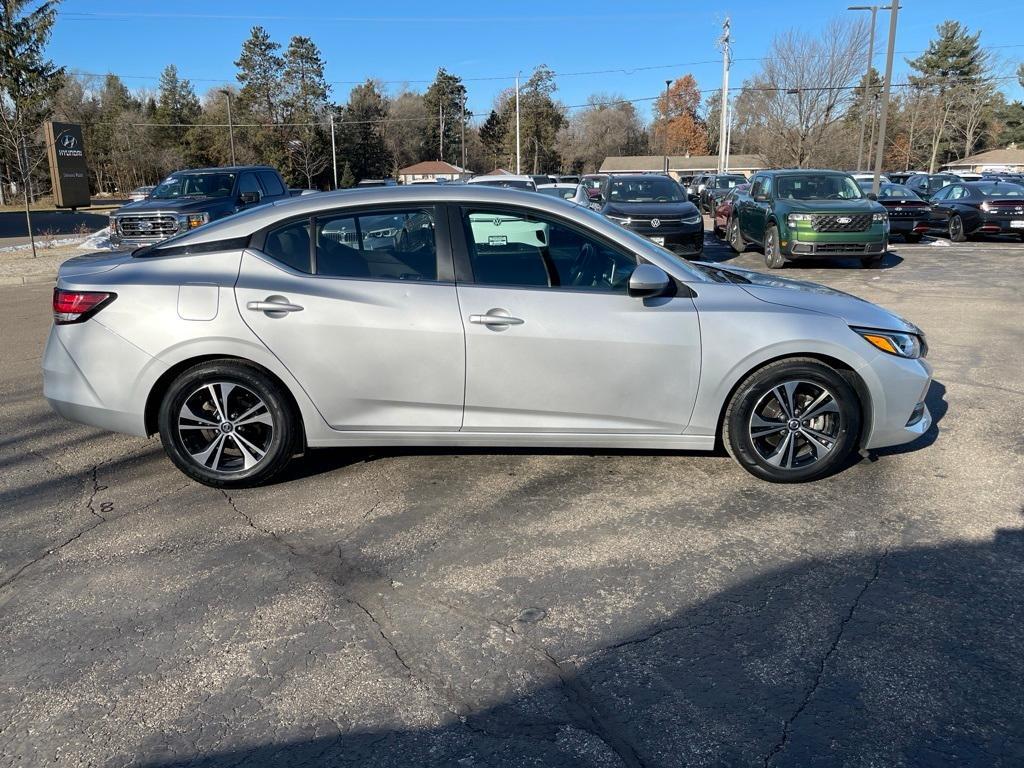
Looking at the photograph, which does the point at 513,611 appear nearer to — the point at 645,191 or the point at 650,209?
the point at 650,209

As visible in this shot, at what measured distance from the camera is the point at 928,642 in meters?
3.05

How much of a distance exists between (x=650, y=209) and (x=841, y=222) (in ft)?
11.0

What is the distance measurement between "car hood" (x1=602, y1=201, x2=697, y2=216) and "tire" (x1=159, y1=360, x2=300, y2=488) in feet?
36.6

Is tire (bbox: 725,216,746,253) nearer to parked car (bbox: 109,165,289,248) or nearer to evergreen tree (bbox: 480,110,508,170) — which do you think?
parked car (bbox: 109,165,289,248)

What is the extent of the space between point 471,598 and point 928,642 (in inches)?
71.9

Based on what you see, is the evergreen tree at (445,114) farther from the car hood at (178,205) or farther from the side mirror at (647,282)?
the side mirror at (647,282)

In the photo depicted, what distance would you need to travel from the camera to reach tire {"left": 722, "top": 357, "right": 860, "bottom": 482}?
4449 millimetres

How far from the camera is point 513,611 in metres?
3.30

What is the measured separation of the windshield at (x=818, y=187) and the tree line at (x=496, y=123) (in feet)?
Answer: 110

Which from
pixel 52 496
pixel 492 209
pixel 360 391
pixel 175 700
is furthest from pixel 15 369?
pixel 175 700

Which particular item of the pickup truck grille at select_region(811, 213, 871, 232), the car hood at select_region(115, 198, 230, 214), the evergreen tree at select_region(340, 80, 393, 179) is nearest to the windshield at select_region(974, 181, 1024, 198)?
the pickup truck grille at select_region(811, 213, 871, 232)

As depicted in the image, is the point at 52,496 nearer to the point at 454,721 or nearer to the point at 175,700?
the point at 175,700

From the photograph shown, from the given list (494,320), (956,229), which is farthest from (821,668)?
(956,229)

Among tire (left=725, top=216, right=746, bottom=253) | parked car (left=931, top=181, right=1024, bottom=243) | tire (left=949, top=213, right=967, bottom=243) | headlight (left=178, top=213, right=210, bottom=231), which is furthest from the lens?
tire (left=949, top=213, right=967, bottom=243)
